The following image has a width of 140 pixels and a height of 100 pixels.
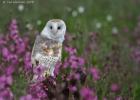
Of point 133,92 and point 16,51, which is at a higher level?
point 16,51

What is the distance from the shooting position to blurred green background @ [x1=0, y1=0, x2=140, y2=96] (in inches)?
333

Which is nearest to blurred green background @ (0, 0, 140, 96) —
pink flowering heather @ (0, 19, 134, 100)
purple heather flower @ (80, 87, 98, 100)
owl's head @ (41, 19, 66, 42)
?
pink flowering heather @ (0, 19, 134, 100)

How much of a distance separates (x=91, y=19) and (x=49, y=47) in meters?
5.68

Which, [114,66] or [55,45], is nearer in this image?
[55,45]

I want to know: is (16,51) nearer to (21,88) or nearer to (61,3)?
(21,88)

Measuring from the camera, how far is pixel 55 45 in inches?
242

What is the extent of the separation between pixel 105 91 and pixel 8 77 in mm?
2008

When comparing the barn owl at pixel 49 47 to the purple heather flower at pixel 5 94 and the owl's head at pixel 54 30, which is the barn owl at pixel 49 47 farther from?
the purple heather flower at pixel 5 94

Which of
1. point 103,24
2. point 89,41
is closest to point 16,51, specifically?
point 89,41

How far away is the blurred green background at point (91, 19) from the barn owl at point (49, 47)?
2.69 ft

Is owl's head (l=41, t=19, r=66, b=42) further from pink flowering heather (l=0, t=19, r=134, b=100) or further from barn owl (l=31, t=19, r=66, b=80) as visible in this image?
pink flowering heather (l=0, t=19, r=134, b=100)

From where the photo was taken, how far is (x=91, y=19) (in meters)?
11.8

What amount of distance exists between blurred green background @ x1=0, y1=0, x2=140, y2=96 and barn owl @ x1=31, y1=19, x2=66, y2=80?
82cm

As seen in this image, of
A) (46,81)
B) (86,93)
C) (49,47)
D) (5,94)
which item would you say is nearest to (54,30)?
(49,47)
